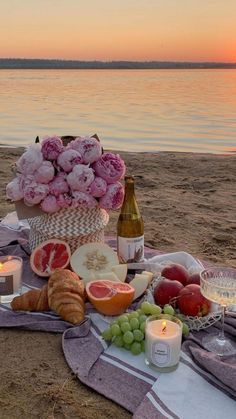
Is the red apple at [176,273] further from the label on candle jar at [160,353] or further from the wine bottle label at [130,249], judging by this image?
the label on candle jar at [160,353]

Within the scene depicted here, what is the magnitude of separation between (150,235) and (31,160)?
6.65 feet

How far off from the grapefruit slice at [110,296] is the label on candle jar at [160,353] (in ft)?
1.53

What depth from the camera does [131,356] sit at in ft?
8.50

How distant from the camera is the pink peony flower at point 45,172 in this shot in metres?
3.19

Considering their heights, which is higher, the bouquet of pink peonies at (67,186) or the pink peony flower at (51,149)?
the pink peony flower at (51,149)

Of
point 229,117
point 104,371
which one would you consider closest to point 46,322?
→ point 104,371

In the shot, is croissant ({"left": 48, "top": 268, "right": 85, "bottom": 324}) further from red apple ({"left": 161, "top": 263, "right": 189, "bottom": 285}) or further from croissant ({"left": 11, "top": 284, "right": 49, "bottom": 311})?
red apple ({"left": 161, "top": 263, "right": 189, "bottom": 285})

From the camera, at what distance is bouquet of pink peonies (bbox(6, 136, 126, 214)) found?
10.5 ft

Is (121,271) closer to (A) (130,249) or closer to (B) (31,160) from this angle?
(A) (130,249)

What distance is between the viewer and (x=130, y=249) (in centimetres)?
334

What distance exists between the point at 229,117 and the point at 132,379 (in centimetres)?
1561

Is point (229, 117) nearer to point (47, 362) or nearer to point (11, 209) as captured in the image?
point (11, 209)

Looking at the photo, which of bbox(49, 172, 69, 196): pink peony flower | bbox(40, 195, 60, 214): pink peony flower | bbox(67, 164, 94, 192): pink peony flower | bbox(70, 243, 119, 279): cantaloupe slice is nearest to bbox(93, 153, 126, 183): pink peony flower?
bbox(67, 164, 94, 192): pink peony flower

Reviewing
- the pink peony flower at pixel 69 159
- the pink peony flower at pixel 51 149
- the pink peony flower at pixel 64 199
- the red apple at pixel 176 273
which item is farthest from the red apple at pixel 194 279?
the pink peony flower at pixel 51 149
